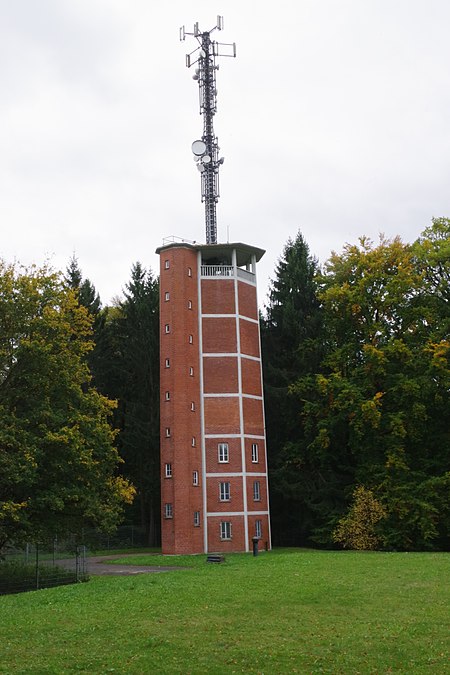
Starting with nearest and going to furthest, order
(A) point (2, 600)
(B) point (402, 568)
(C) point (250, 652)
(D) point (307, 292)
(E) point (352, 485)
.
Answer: (C) point (250, 652)
(A) point (2, 600)
(B) point (402, 568)
(E) point (352, 485)
(D) point (307, 292)

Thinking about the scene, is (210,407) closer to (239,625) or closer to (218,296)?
(218,296)

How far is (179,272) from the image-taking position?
44.3 metres

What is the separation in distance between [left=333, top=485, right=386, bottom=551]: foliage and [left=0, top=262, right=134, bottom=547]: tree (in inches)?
596

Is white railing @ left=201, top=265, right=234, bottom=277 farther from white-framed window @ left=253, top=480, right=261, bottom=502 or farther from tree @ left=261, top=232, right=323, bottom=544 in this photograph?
white-framed window @ left=253, top=480, right=261, bottom=502

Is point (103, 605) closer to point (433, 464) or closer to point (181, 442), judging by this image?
point (181, 442)

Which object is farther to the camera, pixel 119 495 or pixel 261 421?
pixel 261 421

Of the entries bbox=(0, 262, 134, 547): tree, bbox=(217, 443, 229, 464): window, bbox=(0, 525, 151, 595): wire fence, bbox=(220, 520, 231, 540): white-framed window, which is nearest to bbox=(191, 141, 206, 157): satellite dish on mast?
bbox=(217, 443, 229, 464): window

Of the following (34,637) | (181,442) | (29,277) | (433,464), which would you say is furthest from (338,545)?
(34,637)

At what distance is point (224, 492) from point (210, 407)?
5.10 metres

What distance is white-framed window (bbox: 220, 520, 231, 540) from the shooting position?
42.3 meters

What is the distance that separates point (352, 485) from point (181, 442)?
10.8m

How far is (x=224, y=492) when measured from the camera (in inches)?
1692

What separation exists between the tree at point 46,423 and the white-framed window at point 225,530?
12.2 m

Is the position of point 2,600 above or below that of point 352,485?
below
